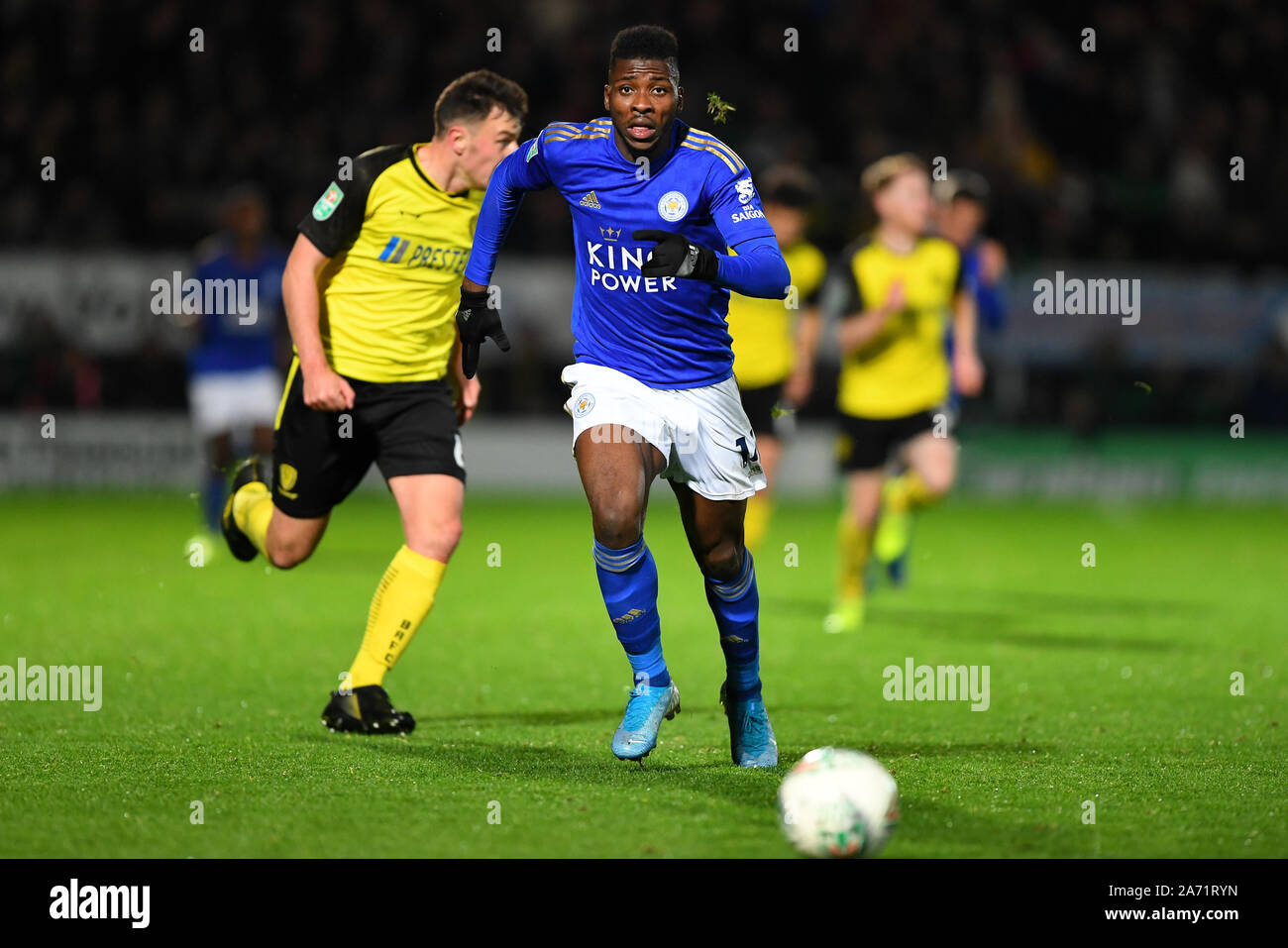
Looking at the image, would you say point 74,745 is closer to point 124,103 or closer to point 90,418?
point 90,418

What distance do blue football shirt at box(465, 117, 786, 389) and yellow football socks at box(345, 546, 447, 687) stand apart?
113cm

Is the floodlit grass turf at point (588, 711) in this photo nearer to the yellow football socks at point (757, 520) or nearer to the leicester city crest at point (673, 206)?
the yellow football socks at point (757, 520)

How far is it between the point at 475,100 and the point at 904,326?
4.01 m

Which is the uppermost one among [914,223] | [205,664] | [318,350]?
[914,223]

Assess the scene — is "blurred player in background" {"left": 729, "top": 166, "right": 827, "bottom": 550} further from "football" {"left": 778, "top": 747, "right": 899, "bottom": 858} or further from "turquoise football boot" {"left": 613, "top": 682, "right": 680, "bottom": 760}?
"football" {"left": 778, "top": 747, "right": 899, "bottom": 858}

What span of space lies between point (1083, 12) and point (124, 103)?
44.9 ft

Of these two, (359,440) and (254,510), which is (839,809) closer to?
(359,440)

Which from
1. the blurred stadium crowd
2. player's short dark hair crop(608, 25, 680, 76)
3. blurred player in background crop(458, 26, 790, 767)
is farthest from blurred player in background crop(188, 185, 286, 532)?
player's short dark hair crop(608, 25, 680, 76)

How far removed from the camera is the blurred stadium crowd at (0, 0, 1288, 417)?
1816 cm

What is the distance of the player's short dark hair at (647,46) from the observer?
5.04m

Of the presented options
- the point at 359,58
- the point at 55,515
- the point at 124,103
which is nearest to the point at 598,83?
the point at 359,58

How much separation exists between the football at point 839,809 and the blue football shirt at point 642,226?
5.20 feet

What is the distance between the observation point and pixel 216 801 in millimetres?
4715
